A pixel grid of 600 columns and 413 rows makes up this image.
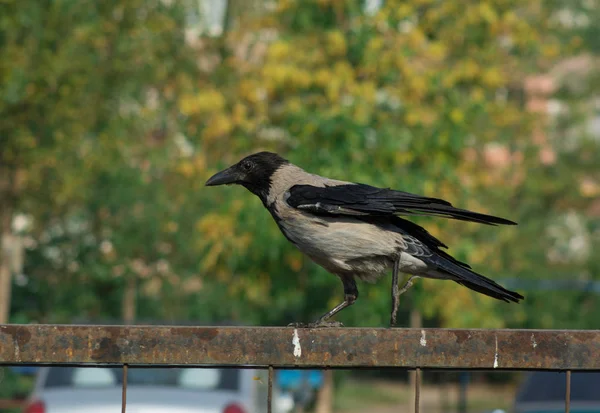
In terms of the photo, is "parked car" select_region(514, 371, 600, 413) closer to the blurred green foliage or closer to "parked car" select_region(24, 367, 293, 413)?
"parked car" select_region(24, 367, 293, 413)

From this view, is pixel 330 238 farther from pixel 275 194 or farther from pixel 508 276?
pixel 508 276

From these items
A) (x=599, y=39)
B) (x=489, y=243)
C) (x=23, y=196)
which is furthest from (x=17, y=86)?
(x=599, y=39)

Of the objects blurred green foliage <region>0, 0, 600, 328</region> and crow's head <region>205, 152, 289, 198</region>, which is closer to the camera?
crow's head <region>205, 152, 289, 198</region>

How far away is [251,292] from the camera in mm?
14500

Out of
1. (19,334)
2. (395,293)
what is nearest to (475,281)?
(395,293)

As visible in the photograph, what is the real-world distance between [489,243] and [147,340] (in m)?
19.0

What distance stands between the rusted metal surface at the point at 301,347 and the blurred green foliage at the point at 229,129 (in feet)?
28.7

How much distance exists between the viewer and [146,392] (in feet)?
30.0

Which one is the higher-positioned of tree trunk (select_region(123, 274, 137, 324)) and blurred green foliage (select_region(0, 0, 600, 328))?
blurred green foliage (select_region(0, 0, 600, 328))

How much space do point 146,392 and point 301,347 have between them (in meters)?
5.93

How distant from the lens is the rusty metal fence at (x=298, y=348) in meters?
3.36

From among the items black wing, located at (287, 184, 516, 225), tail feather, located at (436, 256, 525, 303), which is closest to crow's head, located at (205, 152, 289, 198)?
black wing, located at (287, 184, 516, 225)

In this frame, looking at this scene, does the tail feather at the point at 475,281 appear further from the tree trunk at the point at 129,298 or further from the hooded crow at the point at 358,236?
the tree trunk at the point at 129,298

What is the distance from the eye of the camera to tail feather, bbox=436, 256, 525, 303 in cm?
498
